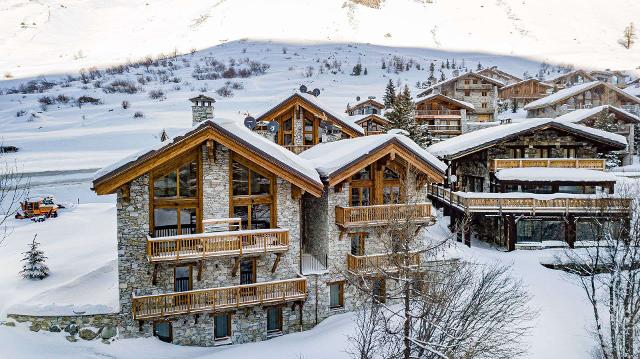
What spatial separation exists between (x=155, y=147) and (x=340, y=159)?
7.85 meters

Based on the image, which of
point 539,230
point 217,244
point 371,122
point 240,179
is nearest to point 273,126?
point 240,179

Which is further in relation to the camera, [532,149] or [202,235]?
[532,149]

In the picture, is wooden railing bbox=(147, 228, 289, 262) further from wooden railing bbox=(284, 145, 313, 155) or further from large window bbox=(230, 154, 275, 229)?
wooden railing bbox=(284, 145, 313, 155)

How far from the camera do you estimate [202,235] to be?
59.1 feet

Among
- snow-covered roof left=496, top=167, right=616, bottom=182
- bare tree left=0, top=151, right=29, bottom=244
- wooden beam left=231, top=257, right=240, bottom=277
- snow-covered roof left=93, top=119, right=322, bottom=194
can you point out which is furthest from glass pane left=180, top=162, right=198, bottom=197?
snow-covered roof left=496, top=167, right=616, bottom=182

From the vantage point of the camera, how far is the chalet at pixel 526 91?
7262cm

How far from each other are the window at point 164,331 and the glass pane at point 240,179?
5.83m

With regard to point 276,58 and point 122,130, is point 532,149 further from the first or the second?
point 276,58

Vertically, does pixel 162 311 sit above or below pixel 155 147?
below

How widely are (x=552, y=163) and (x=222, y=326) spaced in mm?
21812

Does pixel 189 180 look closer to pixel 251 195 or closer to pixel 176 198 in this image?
pixel 176 198

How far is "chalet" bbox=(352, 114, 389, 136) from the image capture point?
45.6 meters

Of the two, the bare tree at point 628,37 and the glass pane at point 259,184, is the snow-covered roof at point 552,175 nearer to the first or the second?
the glass pane at point 259,184

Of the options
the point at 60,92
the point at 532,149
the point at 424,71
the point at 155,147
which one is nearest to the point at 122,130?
the point at 60,92
